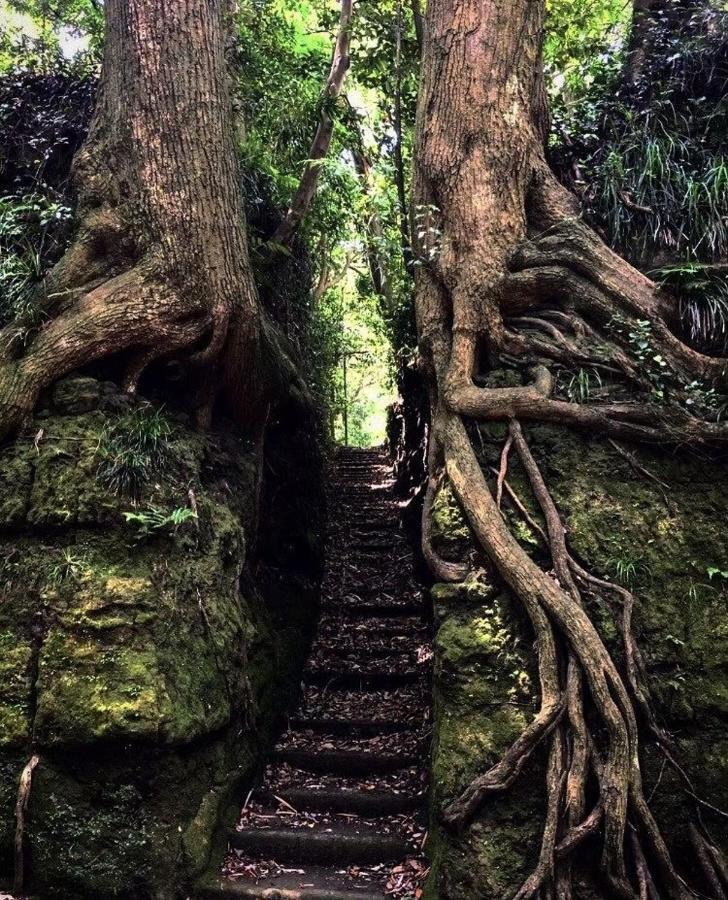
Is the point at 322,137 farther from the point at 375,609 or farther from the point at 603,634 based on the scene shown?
the point at 603,634

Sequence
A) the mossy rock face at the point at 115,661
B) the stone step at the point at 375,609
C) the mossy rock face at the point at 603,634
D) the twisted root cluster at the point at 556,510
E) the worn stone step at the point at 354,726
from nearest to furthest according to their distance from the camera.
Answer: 1. the twisted root cluster at the point at 556,510
2. the mossy rock face at the point at 603,634
3. the mossy rock face at the point at 115,661
4. the worn stone step at the point at 354,726
5. the stone step at the point at 375,609

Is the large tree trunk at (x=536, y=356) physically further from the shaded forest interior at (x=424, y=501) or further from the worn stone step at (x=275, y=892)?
the worn stone step at (x=275, y=892)

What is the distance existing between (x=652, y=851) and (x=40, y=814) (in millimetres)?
2976

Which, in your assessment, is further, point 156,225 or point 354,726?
point 354,726

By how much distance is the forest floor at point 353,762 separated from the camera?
Answer: 3588 millimetres

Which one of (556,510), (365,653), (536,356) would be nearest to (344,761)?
(365,653)

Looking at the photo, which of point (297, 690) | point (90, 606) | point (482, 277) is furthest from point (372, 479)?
point (90, 606)

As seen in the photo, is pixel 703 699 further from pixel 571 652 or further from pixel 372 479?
pixel 372 479

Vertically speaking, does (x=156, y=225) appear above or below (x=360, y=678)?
above

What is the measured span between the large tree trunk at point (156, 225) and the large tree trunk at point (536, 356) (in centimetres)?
140

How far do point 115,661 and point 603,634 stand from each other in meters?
2.57

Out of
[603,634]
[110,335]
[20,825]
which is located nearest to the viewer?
[20,825]

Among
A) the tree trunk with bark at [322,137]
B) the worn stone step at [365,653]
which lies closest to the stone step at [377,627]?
the worn stone step at [365,653]

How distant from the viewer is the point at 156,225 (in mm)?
4305
